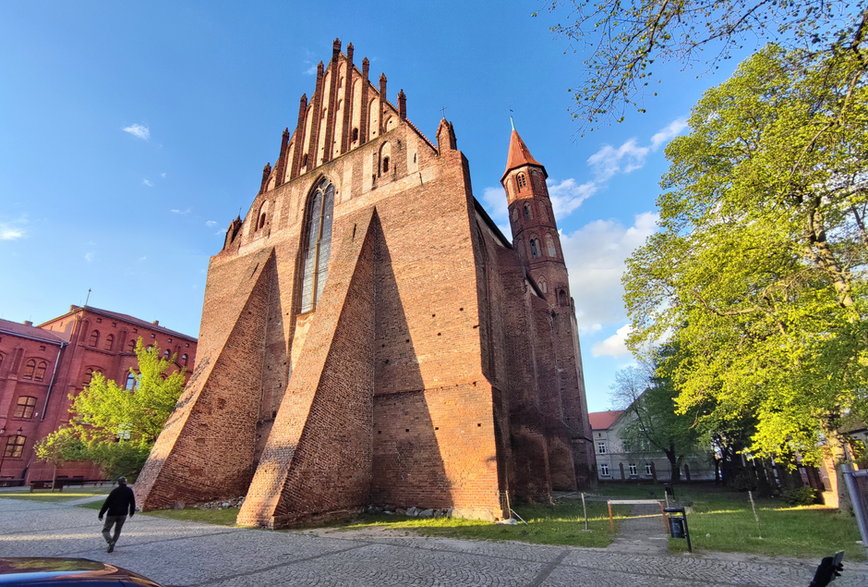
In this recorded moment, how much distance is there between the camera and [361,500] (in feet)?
38.1

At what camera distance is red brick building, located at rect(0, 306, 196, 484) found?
29266 mm

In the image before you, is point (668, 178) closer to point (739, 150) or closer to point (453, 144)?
point (739, 150)

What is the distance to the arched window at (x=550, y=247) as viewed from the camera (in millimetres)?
29234

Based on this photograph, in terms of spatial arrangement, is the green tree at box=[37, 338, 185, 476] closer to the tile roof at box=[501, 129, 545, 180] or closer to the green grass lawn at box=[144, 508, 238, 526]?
the green grass lawn at box=[144, 508, 238, 526]

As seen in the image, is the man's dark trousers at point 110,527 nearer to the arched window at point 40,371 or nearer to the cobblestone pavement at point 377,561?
the cobblestone pavement at point 377,561

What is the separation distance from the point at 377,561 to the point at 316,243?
1306cm

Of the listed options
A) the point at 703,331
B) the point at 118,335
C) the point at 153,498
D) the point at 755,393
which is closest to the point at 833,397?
the point at 755,393

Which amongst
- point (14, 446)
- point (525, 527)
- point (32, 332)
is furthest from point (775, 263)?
point (32, 332)

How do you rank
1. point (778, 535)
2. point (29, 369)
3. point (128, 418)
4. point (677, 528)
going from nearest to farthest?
point (677, 528)
point (778, 535)
point (128, 418)
point (29, 369)

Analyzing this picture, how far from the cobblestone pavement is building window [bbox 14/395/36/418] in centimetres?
3005

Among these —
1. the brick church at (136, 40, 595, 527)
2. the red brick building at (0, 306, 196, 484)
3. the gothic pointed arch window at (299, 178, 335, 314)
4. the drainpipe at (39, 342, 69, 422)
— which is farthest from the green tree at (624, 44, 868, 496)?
the drainpipe at (39, 342, 69, 422)

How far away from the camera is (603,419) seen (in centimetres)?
5628

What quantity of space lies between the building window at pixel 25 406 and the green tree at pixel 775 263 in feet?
131

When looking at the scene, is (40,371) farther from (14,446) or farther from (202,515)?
(202,515)
